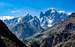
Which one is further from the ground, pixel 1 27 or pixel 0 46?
pixel 1 27

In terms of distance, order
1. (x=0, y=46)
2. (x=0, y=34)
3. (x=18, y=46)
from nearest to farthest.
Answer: (x=0, y=46) < (x=0, y=34) < (x=18, y=46)

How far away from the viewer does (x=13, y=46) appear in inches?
6550

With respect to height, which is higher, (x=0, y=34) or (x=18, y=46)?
(x=0, y=34)

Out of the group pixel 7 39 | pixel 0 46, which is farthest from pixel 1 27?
pixel 0 46

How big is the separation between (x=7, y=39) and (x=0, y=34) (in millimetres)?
6873

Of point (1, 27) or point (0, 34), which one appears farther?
point (1, 27)

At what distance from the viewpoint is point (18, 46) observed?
175 m

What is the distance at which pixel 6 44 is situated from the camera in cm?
15688

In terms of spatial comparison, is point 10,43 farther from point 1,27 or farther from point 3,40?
point 1,27

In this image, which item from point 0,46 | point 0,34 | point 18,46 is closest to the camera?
point 0,46

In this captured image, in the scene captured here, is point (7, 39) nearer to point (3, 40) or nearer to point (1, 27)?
point (3, 40)

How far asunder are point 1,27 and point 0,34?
18.6m

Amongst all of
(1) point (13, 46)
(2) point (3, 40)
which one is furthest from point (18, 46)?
(2) point (3, 40)

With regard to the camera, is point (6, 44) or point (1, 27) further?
point (1, 27)
